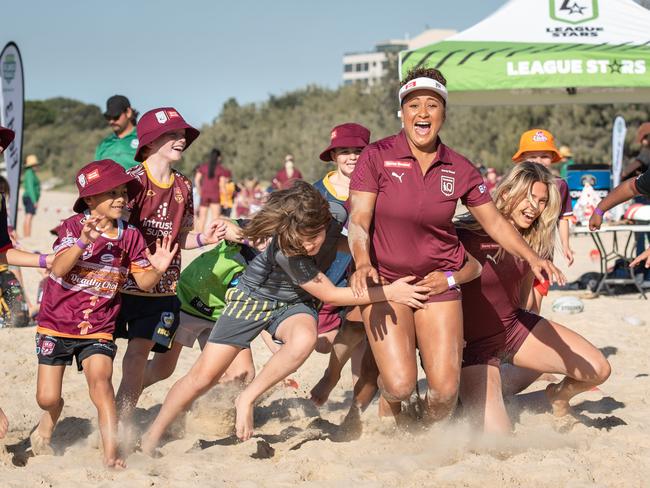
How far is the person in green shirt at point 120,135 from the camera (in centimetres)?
652

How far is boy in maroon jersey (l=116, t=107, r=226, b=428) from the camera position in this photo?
5.06 metres

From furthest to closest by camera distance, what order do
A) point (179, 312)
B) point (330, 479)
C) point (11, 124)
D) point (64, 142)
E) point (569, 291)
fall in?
point (64, 142)
point (569, 291)
point (11, 124)
point (179, 312)
point (330, 479)

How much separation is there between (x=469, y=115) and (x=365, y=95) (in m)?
15.0

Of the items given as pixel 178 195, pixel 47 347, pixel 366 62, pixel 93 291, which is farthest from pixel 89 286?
pixel 366 62

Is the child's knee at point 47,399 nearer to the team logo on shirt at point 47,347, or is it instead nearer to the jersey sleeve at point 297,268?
the team logo on shirt at point 47,347

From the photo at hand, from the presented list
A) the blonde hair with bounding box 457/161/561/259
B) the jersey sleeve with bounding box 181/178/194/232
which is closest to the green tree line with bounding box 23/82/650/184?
Answer: the blonde hair with bounding box 457/161/561/259

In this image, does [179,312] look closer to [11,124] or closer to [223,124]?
[11,124]

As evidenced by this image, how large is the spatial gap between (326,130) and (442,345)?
140ft

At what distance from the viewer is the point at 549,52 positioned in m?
11.1

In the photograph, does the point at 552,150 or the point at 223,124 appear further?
the point at 223,124

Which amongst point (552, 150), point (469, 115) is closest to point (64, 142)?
point (469, 115)

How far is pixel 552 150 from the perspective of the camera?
293 inches

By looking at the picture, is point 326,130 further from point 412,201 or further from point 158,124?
point 412,201

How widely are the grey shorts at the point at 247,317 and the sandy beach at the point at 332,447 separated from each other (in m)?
0.61
